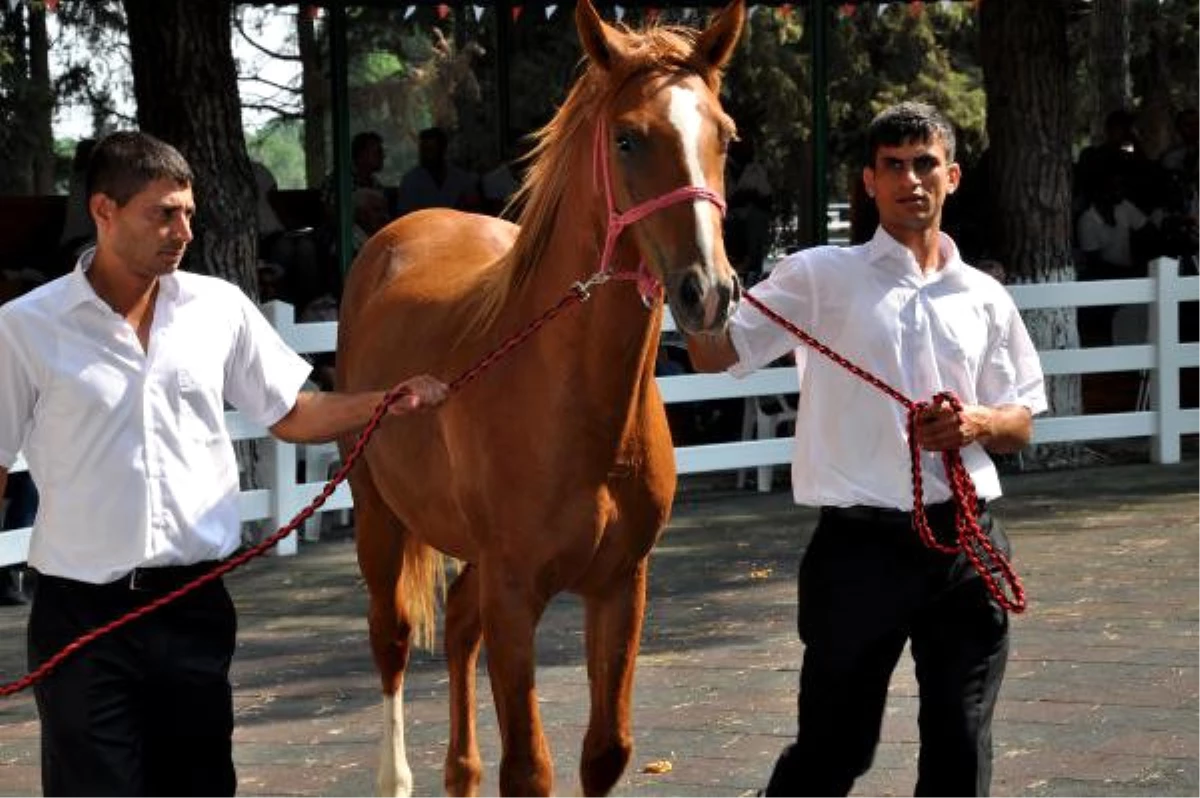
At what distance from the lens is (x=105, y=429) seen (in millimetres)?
4754

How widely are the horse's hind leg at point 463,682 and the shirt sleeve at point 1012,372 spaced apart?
1904 mm

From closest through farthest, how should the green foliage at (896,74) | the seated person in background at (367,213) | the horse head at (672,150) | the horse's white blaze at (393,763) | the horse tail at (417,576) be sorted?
the horse head at (672,150), the horse's white blaze at (393,763), the horse tail at (417,576), the seated person in background at (367,213), the green foliage at (896,74)

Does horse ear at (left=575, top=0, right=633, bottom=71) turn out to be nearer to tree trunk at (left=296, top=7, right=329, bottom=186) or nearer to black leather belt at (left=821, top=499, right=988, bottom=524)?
black leather belt at (left=821, top=499, right=988, bottom=524)

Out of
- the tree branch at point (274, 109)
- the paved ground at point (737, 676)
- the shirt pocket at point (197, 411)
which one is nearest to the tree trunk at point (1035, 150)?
the paved ground at point (737, 676)

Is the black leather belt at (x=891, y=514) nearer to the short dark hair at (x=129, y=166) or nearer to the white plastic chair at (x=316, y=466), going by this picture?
the short dark hair at (x=129, y=166)

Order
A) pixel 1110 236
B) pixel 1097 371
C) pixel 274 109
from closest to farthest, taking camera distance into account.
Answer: pixel 1097 371 → pixel 1110 236 → pixel 274 109

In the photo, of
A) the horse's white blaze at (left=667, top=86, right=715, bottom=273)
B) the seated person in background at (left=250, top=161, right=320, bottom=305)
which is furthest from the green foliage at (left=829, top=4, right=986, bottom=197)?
the horse's white blaze at (left=667, top=86, right=715, bottom=273)

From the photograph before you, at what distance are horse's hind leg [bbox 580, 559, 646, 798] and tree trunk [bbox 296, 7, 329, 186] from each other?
14.9m

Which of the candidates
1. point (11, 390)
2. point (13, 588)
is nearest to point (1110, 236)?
point (13, 588)

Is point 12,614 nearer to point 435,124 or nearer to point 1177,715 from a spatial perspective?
point 1177,715

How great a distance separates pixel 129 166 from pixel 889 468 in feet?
5.85

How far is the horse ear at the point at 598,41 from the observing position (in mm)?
5512

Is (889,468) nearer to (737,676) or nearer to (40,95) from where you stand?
(737,676)

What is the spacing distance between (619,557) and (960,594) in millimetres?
1001
